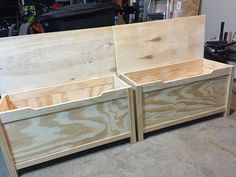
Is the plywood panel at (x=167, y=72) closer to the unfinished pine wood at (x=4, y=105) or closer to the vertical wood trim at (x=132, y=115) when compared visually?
the vertical wood trim at (x=132, y=115)

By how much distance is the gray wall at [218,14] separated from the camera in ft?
8.05

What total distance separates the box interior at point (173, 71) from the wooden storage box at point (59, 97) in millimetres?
196

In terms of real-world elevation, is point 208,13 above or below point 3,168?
above

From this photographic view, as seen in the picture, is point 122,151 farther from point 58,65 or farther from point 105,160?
point 58,65

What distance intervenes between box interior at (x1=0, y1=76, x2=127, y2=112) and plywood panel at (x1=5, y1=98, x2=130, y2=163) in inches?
6.0

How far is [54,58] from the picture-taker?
1.42 m

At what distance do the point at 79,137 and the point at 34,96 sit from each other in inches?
15.9

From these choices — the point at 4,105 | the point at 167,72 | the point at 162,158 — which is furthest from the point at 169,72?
the point at 4,105

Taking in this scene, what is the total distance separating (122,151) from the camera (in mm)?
1358

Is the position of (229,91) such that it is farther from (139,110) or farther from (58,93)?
(58,93)

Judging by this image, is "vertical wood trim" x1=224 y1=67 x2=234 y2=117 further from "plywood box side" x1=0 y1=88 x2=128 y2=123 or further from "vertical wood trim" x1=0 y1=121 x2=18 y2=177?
"vertical wood trim" x1=0 y1=121 x2=18 y2=177

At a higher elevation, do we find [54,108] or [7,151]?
[54,108]

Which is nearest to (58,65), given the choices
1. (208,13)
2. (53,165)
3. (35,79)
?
(35,79)

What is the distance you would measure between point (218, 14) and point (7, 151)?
2.58 metres
